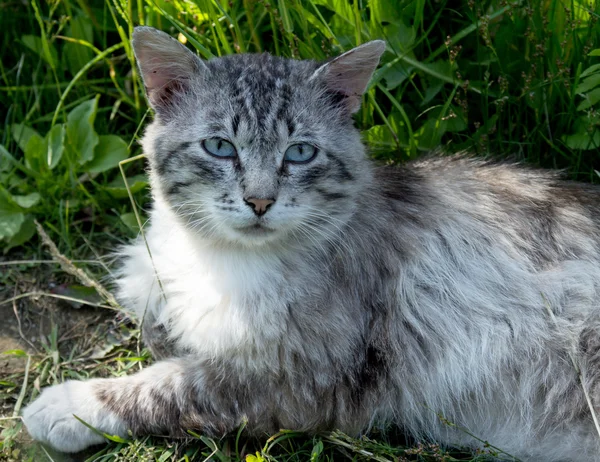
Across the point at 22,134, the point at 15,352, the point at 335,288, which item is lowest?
the point at 15,352

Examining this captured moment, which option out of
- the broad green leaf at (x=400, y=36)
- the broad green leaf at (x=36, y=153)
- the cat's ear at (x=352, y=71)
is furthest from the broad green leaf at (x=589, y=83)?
the broad green leaf at (x=36, y=153)

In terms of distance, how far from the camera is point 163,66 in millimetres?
2773

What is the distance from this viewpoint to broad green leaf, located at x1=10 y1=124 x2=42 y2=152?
396cm

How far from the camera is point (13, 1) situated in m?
4.32

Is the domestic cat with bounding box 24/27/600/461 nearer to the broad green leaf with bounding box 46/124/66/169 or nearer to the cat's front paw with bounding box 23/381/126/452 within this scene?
the cat's front paw with bounding box 23/381/126/452

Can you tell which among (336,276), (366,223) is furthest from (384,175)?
(336,276)

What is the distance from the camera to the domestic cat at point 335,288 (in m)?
2.73

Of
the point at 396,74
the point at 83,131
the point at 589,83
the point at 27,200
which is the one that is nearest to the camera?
the point at 589,83

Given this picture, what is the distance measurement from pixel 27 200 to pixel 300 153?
1.72 meters

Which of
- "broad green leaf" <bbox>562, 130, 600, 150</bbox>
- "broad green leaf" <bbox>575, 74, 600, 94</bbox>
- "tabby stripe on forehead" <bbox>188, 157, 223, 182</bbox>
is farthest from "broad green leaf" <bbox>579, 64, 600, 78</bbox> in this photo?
"tabby stripe on forehead" <bbox>188, 157, 223, 182</bbox>

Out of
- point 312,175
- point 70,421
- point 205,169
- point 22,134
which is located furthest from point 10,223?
point 312,175

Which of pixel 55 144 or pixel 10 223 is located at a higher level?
pixel 55 144

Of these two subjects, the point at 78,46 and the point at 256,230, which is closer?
the point at 256,230

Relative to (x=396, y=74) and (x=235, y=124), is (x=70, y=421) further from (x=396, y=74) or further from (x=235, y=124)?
(x=396, y=74)
